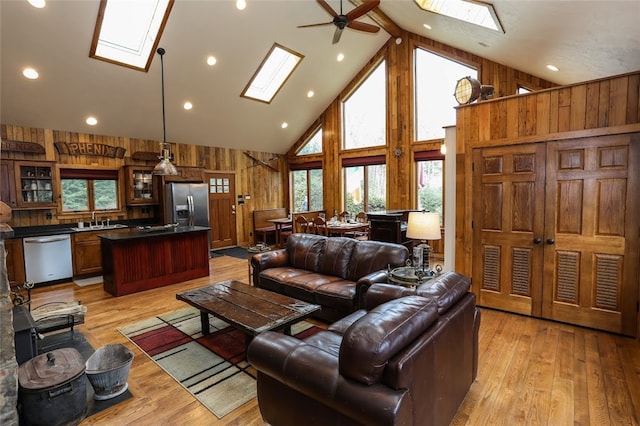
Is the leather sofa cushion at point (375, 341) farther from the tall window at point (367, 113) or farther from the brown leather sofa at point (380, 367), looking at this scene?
the tall window at point (367, 113)

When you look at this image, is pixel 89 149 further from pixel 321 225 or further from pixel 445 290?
pixel 445 290

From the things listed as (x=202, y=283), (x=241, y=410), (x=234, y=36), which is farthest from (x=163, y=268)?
(x=234, y=36)

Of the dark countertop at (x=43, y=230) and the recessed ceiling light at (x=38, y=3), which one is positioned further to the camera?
the dark countertop at (x=43, y=230)

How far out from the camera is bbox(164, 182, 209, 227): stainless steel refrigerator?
271 inches

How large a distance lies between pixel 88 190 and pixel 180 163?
1904 mm

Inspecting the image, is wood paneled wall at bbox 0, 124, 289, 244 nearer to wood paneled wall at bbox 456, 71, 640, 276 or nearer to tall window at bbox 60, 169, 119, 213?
tall window at bbox 60, 169, 119, 213

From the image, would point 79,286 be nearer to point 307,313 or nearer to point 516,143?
point 307,313

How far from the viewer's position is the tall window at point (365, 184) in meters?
7.98

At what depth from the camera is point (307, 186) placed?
952cm

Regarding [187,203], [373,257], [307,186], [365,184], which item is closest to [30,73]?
[187,203]

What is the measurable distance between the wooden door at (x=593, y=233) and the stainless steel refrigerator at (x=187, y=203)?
642cm

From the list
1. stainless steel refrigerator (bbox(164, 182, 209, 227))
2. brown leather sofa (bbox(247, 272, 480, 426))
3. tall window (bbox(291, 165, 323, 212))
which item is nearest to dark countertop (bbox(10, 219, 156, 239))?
stainless steel refrigerator (bbox(164, 182, 209, 227))

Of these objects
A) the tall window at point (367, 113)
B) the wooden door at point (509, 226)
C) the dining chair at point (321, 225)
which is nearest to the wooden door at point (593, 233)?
the wooden door at point (509, 226)

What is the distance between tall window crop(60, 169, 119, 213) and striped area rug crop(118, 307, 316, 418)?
372cm
